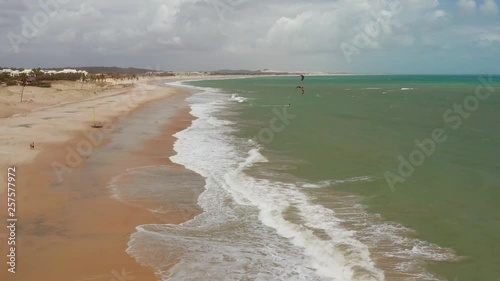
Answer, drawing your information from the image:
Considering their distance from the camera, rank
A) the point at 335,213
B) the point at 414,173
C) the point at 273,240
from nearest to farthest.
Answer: the point at 273,240 → the point at 335,213 → the point at 414,173

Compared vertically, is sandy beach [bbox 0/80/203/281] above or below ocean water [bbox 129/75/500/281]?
below

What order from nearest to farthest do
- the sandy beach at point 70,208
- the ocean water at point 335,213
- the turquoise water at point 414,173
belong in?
1. the sandy beach at point 70,208
2. the ocean water at point 335,213
3. the turquoise water at point 414,173

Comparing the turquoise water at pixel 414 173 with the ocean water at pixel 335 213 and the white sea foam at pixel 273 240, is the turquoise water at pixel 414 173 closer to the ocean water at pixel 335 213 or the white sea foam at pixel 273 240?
the ocean water at pixel 335 213

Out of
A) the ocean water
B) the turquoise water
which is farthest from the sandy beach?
the turquoise water

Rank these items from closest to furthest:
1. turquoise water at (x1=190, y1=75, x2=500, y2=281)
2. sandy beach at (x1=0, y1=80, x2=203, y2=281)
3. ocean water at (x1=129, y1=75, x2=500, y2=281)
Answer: sandy beach at (x1=0, y1=80, x2=203, y2=281), ocean water at (x1=129, y1=75, x2=500, y2=281), turquoise water at (x1=190, y1=75, x2=500, y2=281)

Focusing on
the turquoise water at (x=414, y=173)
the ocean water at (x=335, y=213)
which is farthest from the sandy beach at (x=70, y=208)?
the turquoise water at (x=414, y=173)

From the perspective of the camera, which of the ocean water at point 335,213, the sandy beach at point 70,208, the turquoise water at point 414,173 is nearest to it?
the sandy beach at point 70,208

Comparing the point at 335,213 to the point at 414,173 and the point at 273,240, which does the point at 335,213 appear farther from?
the point at 414,173

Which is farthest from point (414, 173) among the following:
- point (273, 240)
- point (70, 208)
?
point (70, 208)

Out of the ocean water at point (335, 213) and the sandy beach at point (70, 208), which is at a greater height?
the ocean water at point (335, 213)

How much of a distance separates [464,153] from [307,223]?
14.6 meters

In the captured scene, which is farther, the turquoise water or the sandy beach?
the turquoise water

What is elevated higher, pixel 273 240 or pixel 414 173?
pixel 414 173

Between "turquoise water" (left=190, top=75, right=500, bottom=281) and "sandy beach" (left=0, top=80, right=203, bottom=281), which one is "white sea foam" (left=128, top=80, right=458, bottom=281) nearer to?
"turquoise water" (left=190, top=75, right=500, bottom=281)
